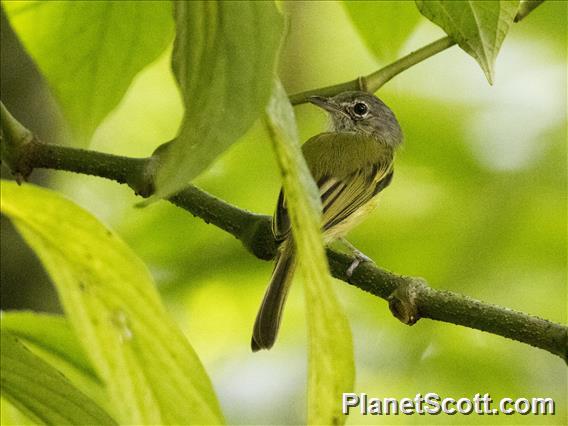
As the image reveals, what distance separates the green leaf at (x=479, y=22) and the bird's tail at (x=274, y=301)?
2.97 ft

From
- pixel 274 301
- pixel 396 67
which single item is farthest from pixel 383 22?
pixel 274 301

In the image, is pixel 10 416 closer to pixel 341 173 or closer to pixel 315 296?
pixel 315 296

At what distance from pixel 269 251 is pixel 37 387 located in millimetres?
653

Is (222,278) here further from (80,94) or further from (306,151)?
(80,94)

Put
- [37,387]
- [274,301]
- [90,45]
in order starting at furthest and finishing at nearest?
[274,301]
[90,45]
[37,387]

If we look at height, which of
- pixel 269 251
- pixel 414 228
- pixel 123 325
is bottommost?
pixel 414 228

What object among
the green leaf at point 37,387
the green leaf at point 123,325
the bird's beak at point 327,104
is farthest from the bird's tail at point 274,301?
the bird's beak at point 327,104

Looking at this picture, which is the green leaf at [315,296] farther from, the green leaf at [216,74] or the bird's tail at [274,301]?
the bird's tail at [274,301]

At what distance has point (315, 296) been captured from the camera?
69 cm

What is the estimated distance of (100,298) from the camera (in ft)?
2.44

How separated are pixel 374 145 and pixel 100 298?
268cm

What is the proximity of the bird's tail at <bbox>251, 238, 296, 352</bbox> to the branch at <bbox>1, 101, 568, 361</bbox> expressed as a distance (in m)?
0.34

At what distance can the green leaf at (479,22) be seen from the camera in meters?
0.94

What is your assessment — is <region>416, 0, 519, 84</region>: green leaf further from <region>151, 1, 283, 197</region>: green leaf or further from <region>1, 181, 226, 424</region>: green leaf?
<region>1, 181, 226, 424</region>: green leaf
